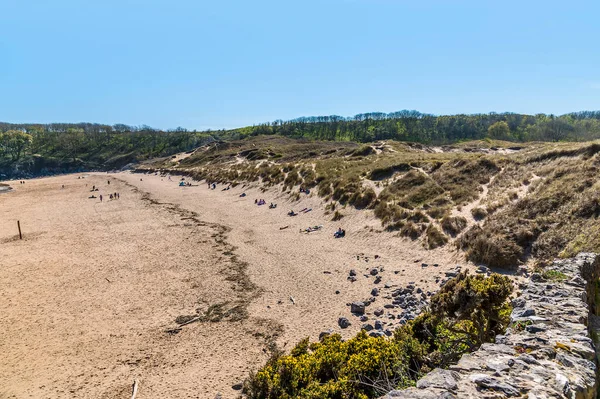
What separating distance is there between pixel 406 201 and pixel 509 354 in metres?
20.1

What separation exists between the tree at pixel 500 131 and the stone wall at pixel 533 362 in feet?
375

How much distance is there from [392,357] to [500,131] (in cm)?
11699

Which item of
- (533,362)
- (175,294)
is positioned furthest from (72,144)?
(533,362)

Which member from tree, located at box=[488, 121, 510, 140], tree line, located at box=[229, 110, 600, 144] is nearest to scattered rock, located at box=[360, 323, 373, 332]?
tree line, located at box=[229, 110, 600, 144]

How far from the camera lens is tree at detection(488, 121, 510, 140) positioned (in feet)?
339

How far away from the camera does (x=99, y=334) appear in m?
12.4

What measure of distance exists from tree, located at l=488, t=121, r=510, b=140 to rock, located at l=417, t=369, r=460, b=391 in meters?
118

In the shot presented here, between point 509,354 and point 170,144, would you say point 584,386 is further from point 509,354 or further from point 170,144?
point 170,144

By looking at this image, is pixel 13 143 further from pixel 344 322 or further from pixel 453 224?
pixel 344 322

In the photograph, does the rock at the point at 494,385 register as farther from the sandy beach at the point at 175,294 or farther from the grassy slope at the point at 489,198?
the grassy slope at the point at 489,198

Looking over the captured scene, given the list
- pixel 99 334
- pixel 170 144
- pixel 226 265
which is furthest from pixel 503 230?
pixel 170 144

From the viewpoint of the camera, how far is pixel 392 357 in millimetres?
7238

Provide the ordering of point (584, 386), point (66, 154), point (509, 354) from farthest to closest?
1. point (66, 154)
2. point (509, 354)
3. point (584, 386)

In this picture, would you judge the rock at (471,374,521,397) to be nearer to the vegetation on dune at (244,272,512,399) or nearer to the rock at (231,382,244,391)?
the vegetation on dune at (244,272,512,399)
